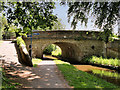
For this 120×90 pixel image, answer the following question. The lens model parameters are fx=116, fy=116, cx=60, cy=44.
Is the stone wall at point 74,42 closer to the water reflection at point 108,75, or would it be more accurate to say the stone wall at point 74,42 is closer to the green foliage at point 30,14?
the water reflection at point 108,75

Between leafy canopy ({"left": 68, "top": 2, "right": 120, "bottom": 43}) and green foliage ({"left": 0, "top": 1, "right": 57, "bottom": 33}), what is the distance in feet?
4.48

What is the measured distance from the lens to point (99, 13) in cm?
522

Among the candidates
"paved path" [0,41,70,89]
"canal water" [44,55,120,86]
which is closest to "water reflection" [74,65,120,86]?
"canal water" [44,55,120,86]

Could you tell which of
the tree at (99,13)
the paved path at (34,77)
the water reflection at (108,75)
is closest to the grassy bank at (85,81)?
the paved path at (34,77)

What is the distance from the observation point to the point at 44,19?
6262 mm

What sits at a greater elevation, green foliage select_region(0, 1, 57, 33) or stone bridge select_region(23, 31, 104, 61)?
green foliage select_region(0, 1, 57, 33)

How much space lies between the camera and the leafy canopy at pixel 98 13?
16.3ft

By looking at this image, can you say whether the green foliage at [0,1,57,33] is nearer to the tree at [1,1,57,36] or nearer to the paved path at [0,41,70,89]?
the tree at [1,1,57,36]

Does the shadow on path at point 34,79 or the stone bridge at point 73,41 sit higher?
the stone bridge at point 73,41

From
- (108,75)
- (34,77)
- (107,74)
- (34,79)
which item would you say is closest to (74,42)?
(107,74)

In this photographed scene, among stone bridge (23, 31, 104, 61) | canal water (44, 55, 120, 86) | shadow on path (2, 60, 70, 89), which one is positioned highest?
stone bridge (23, 31, 104, 61)

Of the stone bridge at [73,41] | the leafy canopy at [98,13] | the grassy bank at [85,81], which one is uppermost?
the leafy canopy at [98,13]

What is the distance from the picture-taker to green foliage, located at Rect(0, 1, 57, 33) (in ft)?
19.6

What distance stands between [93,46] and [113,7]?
13.0 m
